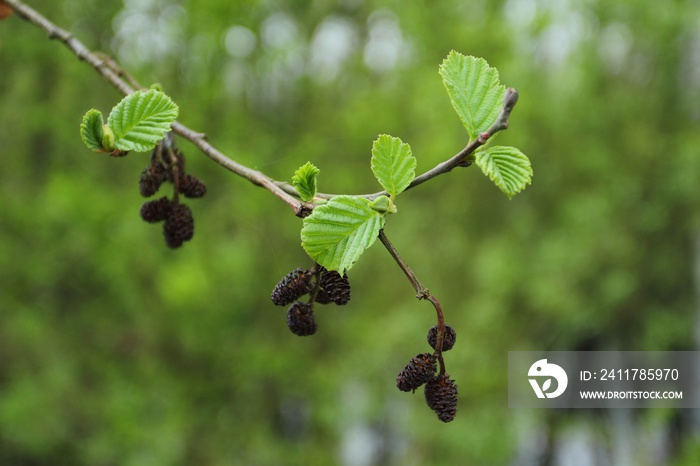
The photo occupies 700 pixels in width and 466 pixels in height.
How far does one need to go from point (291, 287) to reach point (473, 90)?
9.4 inches

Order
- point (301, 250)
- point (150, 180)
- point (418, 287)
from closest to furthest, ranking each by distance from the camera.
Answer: point (418, 287) → point (150, 180) → point (301, 250)

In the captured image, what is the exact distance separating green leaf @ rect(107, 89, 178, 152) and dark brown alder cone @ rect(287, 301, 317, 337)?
0.21 m

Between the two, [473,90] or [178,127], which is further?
[178,127]

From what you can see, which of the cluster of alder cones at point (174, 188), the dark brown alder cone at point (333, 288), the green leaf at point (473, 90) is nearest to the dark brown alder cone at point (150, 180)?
the cluster of alder cones at point (174, 188)

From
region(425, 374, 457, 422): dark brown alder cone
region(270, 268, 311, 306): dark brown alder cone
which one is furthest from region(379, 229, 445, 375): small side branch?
region(270, 268, 311, 306): dark brown alder cone

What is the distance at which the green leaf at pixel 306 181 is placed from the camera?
2.00ft

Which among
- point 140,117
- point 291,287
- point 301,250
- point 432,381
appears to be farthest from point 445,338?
point 301,250

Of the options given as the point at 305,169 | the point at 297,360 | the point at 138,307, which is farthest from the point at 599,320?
the point at 305,169

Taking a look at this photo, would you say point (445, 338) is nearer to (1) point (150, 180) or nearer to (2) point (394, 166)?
(2) point (394, 166)

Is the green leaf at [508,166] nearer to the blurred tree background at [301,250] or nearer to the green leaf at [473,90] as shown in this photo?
the green leaf at [473,90]

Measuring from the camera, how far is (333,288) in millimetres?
665

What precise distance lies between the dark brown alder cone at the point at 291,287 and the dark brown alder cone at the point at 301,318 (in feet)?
0.14

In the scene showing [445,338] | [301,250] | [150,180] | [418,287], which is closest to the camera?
[418,287]

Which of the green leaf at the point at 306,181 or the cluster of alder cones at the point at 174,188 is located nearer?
the green leaf at the point at 306,181
